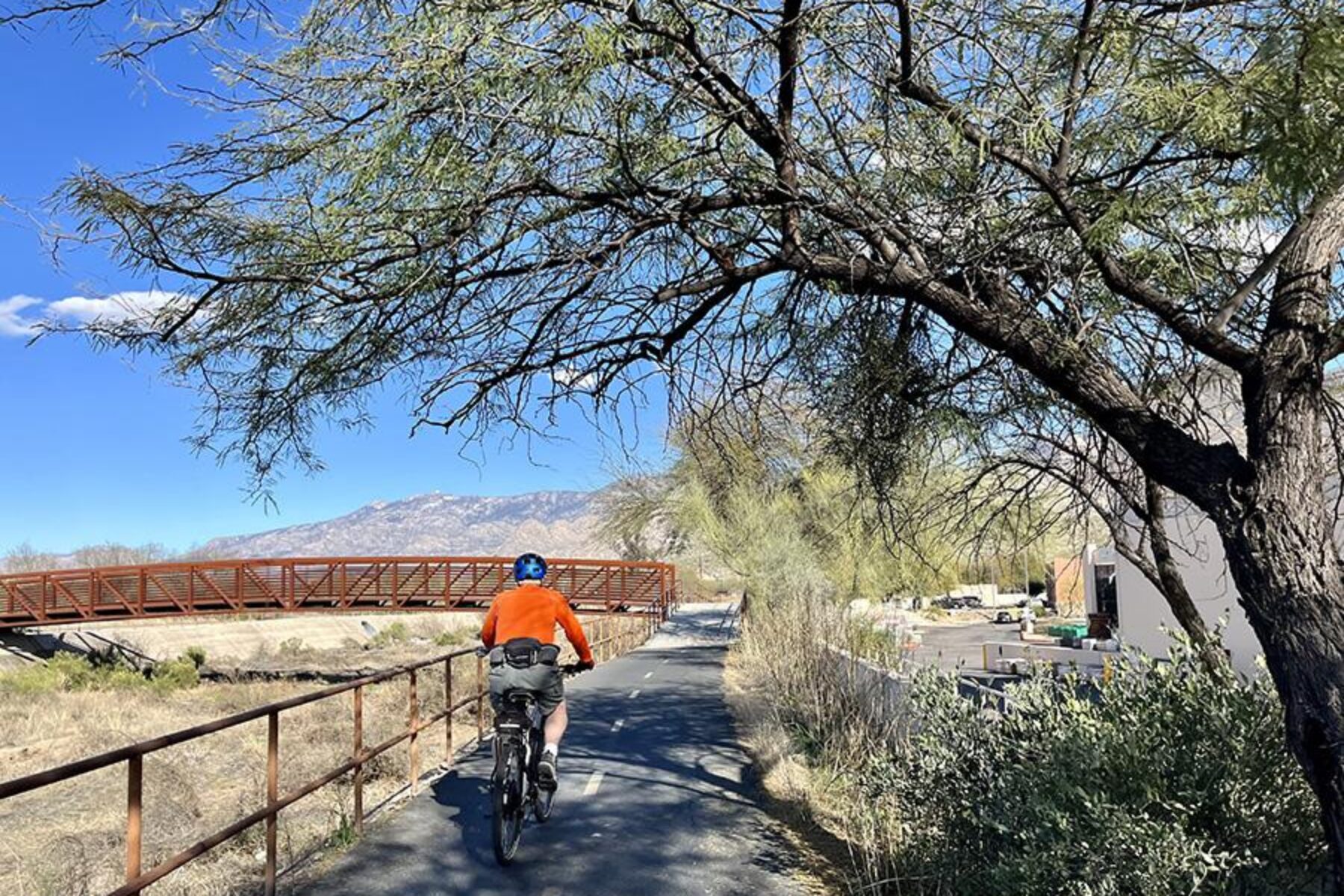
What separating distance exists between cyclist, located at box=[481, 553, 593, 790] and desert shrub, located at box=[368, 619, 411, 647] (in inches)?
1767

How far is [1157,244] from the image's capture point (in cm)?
557

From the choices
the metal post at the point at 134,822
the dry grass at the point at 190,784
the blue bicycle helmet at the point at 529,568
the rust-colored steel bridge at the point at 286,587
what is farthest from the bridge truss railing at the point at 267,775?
the rust-colored steel bridge at the point at 286,587

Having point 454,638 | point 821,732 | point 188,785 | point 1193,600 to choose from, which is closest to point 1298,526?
point 821,732

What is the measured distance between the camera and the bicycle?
642cm

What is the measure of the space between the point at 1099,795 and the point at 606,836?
4.26m

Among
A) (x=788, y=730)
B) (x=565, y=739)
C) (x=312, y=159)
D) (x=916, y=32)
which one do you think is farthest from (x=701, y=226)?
(x=565, y=739)

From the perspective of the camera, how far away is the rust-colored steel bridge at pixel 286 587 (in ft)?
124

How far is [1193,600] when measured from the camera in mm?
22000

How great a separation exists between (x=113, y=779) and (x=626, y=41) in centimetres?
1608

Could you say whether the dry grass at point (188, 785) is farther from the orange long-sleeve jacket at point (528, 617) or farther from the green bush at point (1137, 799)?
the green bush at point (1137, 799)

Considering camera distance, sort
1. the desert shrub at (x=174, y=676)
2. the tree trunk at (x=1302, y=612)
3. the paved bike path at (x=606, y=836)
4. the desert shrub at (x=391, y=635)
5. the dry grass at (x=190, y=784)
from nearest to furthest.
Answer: the tree trunk at (x=1302, y=612), the paved bike path at (x=606, y=836), the dry grass at (x=190, y=784), the desert shrub at (x=174, y=676), the desert shrub at (x=391, y=635)

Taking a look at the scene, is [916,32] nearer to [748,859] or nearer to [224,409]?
[224,409]

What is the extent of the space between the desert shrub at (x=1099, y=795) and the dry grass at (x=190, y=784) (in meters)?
3.69

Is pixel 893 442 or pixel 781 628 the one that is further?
pixel 781 628
